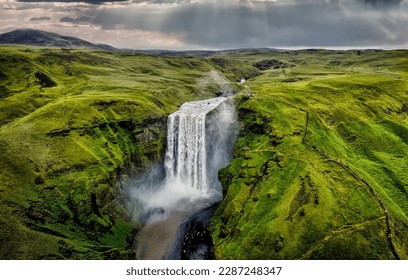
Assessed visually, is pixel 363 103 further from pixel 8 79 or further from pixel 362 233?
pixel 8 79

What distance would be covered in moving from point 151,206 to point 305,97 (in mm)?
47978

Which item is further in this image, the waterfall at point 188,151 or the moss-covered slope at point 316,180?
the waterfall at point 188,151

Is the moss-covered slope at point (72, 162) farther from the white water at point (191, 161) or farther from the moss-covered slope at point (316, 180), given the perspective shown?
the moss-covered slope at point (316, 180)

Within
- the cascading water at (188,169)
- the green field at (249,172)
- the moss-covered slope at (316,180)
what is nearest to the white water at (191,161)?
the cascading water at (188,169)

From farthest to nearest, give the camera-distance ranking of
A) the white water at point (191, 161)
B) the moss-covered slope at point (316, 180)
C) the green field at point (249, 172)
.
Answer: the white water at point (191, 161)
the green field at point (249, 172)
the moss-covered slope at point (316, 180)

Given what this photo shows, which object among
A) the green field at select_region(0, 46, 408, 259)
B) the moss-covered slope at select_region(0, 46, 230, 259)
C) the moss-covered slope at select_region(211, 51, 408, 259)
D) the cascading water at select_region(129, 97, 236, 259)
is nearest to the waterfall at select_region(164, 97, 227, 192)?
the cascading water at select_region(129, 97, 236, 259)

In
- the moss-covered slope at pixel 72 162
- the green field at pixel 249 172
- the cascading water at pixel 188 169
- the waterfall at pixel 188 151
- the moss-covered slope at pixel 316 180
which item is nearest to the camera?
the moss-covered slope at pixel 316 180

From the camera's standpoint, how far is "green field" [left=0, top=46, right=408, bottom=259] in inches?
2135

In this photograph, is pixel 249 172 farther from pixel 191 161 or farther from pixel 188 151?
pixel 188 151

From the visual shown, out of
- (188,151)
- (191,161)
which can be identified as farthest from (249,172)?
(188,151)

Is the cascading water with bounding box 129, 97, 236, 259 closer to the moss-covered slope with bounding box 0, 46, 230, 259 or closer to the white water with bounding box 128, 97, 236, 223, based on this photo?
the white water with bounding box 128, 97, 236, 223

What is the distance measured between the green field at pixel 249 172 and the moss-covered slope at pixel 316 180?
21cm

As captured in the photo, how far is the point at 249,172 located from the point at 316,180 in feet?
41.4

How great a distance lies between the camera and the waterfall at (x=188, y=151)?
84438mm
